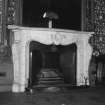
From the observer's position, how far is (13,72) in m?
5.11

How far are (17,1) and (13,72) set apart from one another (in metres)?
1.63

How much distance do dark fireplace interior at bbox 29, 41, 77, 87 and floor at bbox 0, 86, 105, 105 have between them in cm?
35

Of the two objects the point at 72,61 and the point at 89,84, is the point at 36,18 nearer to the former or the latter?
the point at 72,61

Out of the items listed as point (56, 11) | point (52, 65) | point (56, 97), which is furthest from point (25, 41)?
point (56, 97)

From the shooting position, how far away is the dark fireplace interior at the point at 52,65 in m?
5.26

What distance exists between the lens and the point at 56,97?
177 inches

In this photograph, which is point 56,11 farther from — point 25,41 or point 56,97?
point 56,97

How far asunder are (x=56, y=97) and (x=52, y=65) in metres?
1.17

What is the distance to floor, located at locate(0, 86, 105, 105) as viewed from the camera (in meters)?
3.99

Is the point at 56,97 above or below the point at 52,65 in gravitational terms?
below

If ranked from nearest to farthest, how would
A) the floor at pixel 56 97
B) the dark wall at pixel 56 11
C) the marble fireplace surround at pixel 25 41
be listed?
1. the floor at pixel 56 97
2. the marble fireplace surround at pixel 25 41
3. the dark wall at pixel 56 11

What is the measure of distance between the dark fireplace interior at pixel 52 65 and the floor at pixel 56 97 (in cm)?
35

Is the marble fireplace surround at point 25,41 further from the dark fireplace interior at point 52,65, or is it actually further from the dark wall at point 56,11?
the dark wall at point 56,11

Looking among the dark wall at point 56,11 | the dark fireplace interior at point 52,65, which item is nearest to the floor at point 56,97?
the dark fireplace interior at point 52,65
